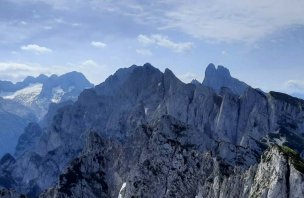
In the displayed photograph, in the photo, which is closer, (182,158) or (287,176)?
(287,176)

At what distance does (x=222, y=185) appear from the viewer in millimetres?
159500

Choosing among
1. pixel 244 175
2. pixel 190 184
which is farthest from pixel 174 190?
pixel 244 175

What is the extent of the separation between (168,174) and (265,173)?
7057 cm

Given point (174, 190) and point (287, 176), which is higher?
point (287, 176)

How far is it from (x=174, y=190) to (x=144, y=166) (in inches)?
654

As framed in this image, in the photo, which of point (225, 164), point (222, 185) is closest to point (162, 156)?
point (225, 164)

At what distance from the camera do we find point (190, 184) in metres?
184

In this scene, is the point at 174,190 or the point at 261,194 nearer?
the point at 261,194

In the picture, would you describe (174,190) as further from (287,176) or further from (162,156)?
(287,176)

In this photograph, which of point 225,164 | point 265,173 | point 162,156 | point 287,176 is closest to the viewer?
point 287,176

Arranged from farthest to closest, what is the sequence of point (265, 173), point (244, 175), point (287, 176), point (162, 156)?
point (162, 156) → point (244, 175) → point (265, 173) → point (287, 176)

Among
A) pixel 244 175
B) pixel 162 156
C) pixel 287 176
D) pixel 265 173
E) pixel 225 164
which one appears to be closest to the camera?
pixel 287 176

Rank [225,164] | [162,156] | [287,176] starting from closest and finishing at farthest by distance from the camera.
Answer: [287,176] → [225,164] → [162,156]

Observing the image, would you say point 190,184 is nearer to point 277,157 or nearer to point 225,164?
point 225,164
